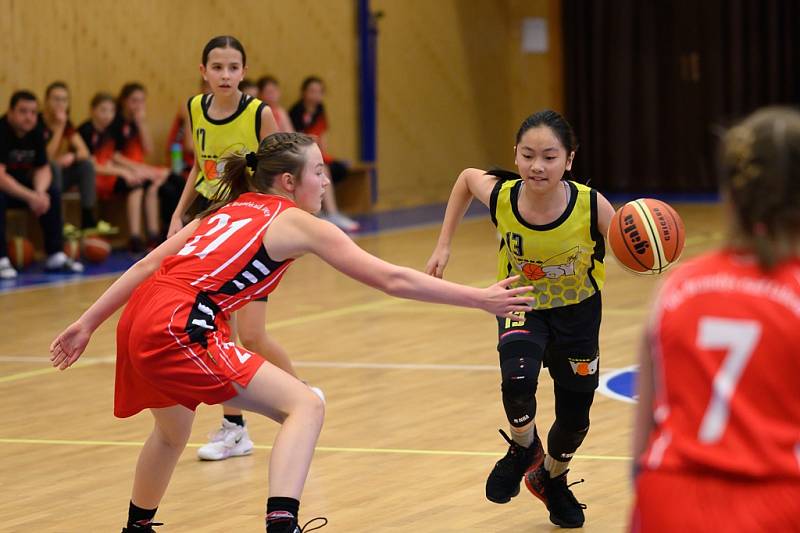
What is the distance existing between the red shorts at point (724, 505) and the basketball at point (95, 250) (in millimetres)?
9862

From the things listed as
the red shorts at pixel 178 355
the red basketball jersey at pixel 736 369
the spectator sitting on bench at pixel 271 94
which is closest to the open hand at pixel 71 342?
the red shorts at pixel 178 355

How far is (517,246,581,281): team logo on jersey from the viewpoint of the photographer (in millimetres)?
4520

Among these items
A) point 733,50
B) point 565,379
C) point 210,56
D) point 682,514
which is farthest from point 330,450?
point 733,50

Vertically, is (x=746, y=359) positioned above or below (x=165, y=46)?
below

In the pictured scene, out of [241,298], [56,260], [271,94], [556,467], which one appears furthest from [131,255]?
[241,298]

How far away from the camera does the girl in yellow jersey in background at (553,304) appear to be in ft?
14.6

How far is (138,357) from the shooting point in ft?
12.1

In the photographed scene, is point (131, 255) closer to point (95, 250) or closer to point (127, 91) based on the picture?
point (95, 250)

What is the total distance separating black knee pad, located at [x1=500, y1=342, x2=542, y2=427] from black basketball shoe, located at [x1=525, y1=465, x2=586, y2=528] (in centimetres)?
26

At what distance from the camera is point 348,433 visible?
5.82 m

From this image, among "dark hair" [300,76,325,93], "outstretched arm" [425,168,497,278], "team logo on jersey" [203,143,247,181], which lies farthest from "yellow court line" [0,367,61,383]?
"dark hair" [300,76,325,93]

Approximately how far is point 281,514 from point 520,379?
111cm

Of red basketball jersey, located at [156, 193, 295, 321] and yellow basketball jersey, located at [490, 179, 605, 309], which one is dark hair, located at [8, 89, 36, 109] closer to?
yellow basketball jersey, located at [490, 179, 605, 309]

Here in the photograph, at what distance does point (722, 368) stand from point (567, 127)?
2482mm
